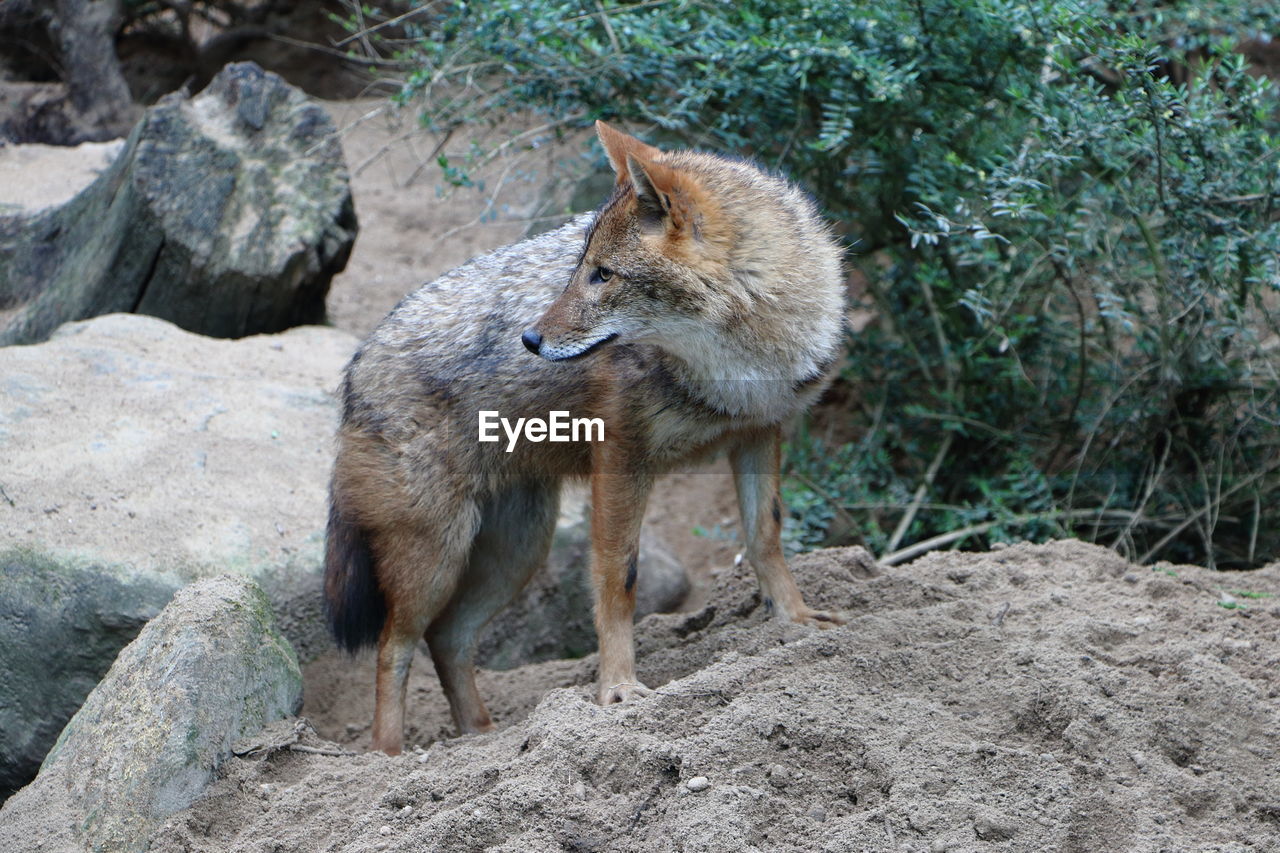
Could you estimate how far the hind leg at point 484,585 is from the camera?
17.6 feet

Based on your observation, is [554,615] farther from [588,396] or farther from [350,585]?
[588,396]

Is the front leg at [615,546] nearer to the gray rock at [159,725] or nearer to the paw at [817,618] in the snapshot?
the paw at [817,618]

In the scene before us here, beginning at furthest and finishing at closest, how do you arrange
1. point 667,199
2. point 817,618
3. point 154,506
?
point 154,506
point 817,618
point 667,199

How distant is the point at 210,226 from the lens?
7.34 metres

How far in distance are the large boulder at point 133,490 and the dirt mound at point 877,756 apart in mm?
1342

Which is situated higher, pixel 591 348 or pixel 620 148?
pixel 620 148

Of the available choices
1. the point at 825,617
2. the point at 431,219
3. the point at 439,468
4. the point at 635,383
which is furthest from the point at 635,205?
the point at 431,219

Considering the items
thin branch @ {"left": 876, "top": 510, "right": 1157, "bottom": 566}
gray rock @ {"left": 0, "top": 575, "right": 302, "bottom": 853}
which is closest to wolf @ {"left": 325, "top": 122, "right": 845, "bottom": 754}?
gray rock @ {"left": 0, "top": 575, "right": 302, "bottom": 853}

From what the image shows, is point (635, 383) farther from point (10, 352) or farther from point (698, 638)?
point (10, 352)

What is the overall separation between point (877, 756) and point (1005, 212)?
291 cm

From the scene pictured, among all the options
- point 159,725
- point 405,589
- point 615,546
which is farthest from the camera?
point 405,589

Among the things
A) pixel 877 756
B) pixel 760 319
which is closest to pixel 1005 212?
pixel 760 319

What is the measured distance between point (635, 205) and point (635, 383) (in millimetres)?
652

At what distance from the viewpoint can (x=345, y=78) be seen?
12516mm
